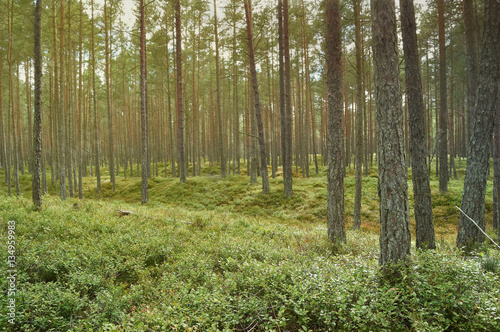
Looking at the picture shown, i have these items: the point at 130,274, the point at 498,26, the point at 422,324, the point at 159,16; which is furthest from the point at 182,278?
the point at 159,16

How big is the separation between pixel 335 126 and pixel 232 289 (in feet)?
15.0

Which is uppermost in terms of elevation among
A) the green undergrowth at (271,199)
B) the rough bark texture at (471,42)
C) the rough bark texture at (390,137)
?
the rough bark texture at (471,42)

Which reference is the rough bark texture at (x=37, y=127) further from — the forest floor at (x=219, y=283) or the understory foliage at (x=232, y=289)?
the understory foliage at (x=232, y=289)

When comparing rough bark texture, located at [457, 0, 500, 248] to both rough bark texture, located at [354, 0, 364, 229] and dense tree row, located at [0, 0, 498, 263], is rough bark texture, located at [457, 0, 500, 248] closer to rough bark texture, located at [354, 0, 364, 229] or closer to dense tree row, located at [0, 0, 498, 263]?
dense tree row, located at [0, 0, 498, 263]

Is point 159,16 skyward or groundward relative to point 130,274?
skyward

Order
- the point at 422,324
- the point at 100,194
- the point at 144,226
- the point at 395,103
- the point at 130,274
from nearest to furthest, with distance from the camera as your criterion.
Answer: the point at 422,324, the point at 395,103, the point at 130,274, the point at 144,226, the point at 100,194

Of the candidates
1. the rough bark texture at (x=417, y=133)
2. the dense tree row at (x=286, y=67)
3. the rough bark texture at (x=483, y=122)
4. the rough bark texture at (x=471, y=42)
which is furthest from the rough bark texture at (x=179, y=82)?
the rough bark texture at (x=471, y=42)

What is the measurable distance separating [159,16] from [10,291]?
67.7ft

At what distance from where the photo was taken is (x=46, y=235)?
241 inches

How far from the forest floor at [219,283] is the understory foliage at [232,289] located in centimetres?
2

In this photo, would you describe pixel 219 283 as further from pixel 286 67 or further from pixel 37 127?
pixel 286 67

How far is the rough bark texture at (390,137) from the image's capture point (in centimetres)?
413

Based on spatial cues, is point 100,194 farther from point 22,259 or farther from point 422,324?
point 422,324

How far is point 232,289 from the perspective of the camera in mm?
4113
